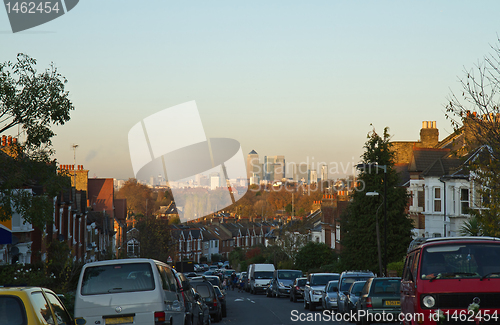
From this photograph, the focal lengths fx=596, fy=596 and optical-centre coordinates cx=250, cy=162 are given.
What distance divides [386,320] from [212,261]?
104m

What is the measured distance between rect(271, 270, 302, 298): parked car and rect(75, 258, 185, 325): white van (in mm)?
27034

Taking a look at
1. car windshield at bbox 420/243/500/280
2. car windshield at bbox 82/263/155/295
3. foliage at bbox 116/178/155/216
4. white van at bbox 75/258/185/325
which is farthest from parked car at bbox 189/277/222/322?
foliage at bbox 116/178/155/216

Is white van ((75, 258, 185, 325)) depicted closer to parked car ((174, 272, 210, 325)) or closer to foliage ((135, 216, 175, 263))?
parked car ((174, 272, 210, 325))

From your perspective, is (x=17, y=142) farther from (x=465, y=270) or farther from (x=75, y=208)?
(x=75, y=208)

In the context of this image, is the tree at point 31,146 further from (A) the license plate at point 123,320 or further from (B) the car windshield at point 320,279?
(B) the car windshield at point 320,279

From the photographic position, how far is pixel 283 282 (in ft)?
127

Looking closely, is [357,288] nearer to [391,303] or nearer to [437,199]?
[391,303]

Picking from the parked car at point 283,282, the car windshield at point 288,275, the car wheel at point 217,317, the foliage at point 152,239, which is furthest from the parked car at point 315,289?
the foliage at point 152,239

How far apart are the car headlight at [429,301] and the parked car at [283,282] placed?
28.5 metres

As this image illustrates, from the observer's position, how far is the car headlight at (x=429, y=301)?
10.2 metres

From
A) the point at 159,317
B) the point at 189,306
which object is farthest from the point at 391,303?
the point at 159,317

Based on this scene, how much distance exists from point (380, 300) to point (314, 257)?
4214 centimetres

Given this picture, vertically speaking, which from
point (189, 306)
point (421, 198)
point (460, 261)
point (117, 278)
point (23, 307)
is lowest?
point (189, 306)

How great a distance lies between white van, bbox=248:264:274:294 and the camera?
48.1 metres
